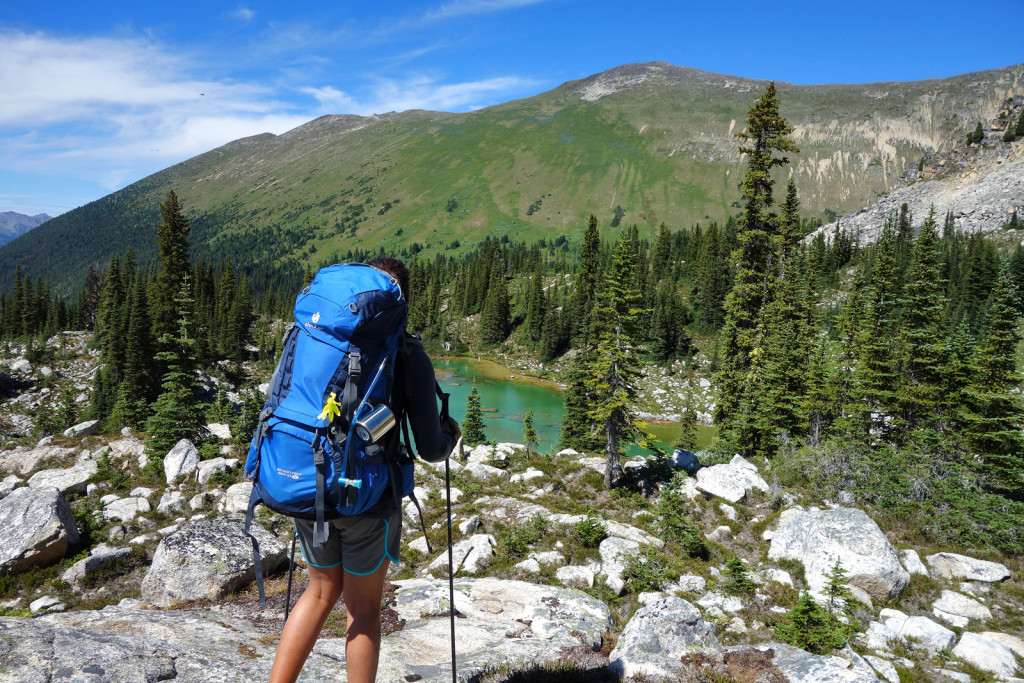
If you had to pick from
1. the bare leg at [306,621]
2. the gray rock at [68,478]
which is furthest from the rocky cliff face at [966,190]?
the bare leg at [306,621]

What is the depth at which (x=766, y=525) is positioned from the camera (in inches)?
524

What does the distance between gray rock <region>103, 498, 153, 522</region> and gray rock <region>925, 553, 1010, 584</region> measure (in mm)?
18562

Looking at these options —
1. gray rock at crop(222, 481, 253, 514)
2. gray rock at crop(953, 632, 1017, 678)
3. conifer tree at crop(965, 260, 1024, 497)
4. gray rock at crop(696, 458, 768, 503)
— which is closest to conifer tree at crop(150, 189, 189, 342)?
gray rock at crop(222, 481, 253, 514)

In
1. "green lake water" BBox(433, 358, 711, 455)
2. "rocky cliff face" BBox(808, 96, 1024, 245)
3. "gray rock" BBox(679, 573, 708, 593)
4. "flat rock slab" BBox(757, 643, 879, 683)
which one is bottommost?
"green lake water" BBox(433, 358, 711, 455)

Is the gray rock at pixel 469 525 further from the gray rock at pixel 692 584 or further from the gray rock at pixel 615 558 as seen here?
the gray rock at pixel 692 584

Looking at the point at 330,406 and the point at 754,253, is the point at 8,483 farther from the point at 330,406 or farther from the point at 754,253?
the point at 754,253

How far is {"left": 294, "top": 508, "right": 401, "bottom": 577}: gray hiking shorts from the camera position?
3.02 metres

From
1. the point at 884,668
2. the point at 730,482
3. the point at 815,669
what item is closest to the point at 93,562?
the point at 815,669

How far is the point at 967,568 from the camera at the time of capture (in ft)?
36.2

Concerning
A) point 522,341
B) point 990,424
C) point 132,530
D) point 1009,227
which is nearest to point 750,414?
point 990,424

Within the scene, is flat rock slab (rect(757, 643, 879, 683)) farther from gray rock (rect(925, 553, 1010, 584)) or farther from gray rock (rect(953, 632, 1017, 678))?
gray rock (rect(925, 553, 1010, 584))

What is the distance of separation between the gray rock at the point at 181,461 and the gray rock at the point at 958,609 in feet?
59.6

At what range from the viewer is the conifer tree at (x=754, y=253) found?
23297 millimetres

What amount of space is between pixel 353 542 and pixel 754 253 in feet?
83.5
